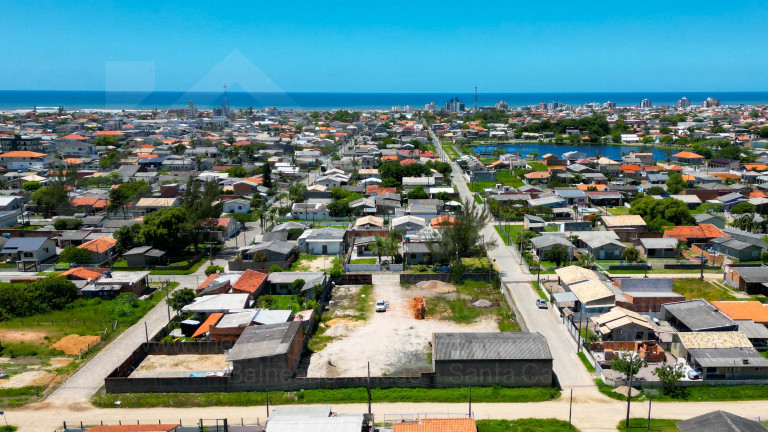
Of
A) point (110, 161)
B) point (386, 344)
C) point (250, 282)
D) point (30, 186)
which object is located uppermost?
point (110, 161)

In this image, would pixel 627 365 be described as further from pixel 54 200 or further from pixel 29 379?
pixel 54 200

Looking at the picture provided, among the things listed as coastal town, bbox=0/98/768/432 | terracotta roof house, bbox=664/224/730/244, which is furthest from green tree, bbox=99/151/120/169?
terracotta roof house, bbox=664/224/730/244

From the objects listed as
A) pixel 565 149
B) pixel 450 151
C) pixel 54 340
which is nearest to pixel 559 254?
pixel 54 340

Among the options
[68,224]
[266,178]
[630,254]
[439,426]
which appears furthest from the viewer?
[266,178]

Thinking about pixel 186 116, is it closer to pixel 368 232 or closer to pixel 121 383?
pixel 368 232

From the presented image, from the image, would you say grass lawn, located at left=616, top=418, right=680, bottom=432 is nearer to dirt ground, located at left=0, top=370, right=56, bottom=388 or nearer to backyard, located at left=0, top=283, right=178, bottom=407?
backyard, located at left=0, top=283, right=178, bottom=407

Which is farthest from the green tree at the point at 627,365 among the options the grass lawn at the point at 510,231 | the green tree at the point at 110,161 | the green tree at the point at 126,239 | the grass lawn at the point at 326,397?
the green tree at the point at 110,161

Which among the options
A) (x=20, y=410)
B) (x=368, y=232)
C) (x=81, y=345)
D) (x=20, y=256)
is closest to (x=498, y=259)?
(x=368, y=232)
